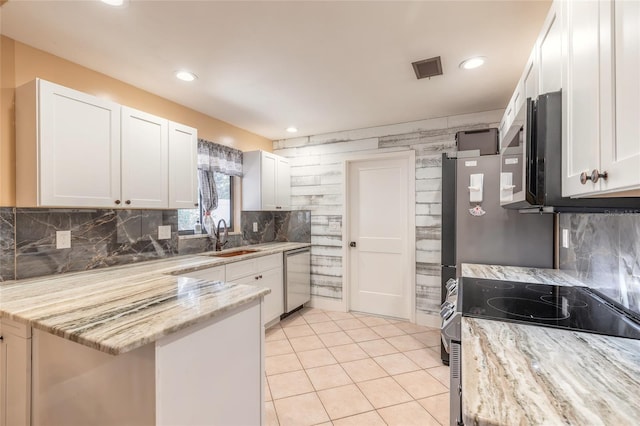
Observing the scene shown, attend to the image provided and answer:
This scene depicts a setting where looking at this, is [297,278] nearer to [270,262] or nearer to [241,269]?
[270,262]

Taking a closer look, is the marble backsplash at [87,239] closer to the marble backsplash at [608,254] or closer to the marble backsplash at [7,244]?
the marble backsplash at [7,244]

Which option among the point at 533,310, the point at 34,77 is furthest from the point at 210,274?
the point at 533,310

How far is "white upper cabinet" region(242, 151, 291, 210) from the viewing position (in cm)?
359

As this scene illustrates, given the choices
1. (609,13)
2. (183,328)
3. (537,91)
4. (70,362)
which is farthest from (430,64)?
(70,362)

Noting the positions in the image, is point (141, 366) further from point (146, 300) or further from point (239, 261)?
point (239, 261)

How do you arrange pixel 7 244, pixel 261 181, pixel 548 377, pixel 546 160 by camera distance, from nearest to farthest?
pixel 548 377 < pixel 546 160 < pixel 7 244 < pixel 261 181

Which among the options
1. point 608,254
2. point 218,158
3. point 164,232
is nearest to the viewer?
point 608,254

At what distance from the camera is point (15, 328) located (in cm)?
136

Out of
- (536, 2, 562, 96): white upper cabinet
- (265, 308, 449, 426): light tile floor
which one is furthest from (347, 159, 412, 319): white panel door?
(536, 2, 562, 96): white upper cabinet

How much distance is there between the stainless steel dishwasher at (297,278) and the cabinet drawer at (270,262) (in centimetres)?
12

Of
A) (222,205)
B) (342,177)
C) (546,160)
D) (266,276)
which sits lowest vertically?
(266,276)

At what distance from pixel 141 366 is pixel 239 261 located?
69.6 inches

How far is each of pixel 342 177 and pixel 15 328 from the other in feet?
10.5

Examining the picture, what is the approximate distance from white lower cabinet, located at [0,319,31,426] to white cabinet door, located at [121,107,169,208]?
1001 millimetres
